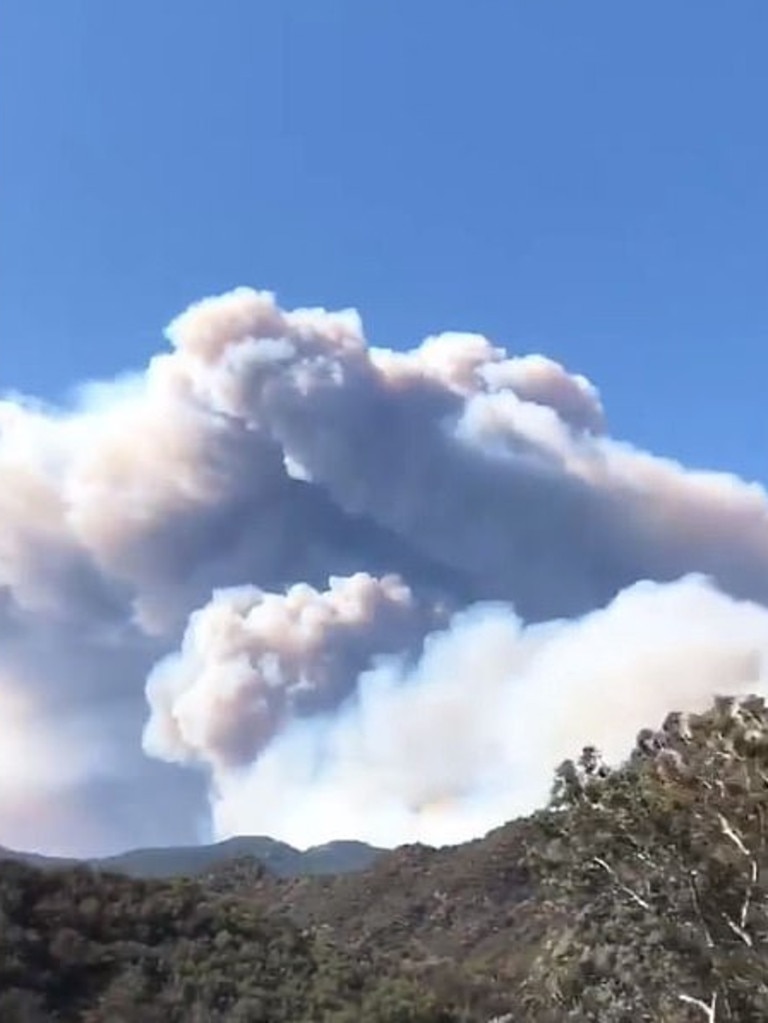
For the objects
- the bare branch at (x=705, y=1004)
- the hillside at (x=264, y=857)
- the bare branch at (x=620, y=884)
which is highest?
the hillside at (x=264, y=857)

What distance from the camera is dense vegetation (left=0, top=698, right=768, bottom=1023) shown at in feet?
72.0

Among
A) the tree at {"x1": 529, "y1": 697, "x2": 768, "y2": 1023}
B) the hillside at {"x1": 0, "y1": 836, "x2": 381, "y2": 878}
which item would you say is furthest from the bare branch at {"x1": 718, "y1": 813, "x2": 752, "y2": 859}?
the hillside at {"x1": 0, "y1": 836, "x2": 381, "y2": 878}

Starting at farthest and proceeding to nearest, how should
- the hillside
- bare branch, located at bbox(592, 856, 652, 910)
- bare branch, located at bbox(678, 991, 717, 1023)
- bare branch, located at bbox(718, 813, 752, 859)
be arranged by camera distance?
the hillside < bare branch, located at bbox(592, 856, 652, 910) < bare branch, located at bbox(678, 991, 717, 1023) < bare branch, located at bbox(718, 813, 752, 859)

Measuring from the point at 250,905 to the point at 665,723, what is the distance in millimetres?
48373

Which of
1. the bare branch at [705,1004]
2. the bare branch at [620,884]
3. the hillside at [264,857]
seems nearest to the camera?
the bare branch at [705,1004]

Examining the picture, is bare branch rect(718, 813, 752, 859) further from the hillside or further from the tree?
the hillside

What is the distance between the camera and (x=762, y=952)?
844 inches

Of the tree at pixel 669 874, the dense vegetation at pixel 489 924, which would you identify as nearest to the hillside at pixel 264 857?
the dense vegetation at pixel 489 924

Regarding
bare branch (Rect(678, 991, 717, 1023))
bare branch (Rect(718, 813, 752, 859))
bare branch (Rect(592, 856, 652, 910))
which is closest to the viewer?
bare branch (Rect(718, 813, 752, 859))

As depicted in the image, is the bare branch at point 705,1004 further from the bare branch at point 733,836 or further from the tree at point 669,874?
the bare branch at point 733,836

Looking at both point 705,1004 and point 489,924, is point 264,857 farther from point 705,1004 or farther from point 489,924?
point 705,1004

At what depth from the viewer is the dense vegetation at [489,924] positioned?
21953mm

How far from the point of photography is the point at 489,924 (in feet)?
265

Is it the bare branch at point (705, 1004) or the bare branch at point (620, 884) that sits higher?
the bare branch at point (620, 884)
